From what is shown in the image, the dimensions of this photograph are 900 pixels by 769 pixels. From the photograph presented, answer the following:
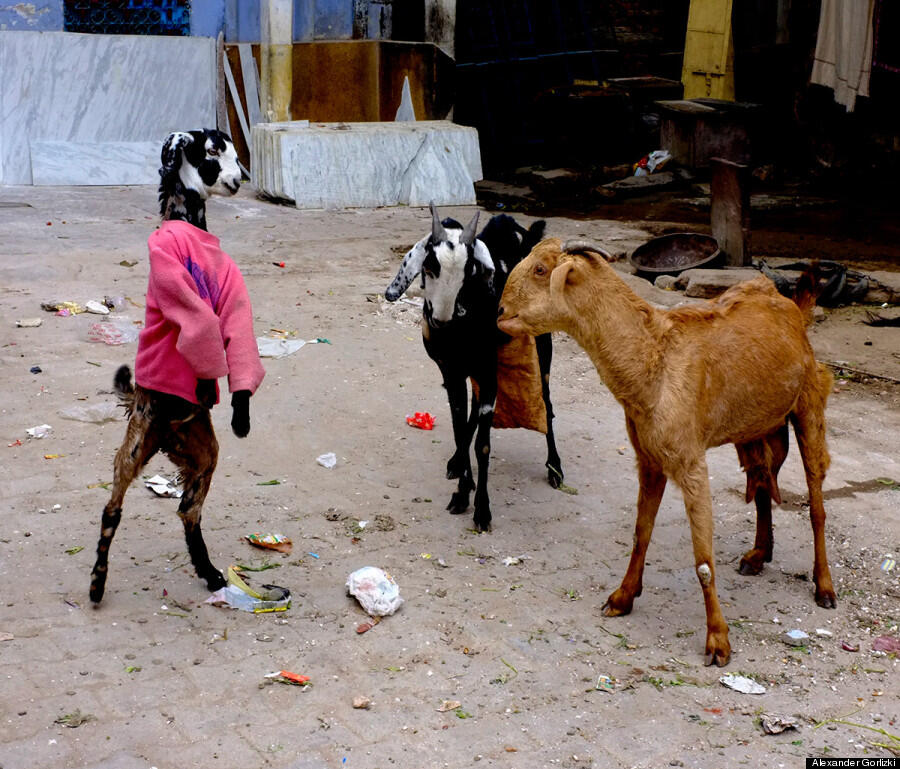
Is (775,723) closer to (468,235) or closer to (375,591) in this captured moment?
(375,591)

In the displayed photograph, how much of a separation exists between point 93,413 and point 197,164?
2.71m

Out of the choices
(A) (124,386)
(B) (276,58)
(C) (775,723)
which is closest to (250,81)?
(B) (276,58)

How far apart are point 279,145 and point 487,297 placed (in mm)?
8635

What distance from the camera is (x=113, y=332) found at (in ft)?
26.7

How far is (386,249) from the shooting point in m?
11.5

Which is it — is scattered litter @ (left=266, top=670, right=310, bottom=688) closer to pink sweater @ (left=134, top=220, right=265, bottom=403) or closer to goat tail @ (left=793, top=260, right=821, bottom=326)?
pink sweater @ (left=134, top=220, right=265, bottom=403)

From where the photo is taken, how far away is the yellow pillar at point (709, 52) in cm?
1873

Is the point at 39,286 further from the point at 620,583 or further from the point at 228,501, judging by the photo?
the point at 620,583

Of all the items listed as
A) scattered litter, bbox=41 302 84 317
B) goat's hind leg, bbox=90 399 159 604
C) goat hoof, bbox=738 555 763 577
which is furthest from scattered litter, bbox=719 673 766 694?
scattered litter, bbox=41 302 84 317

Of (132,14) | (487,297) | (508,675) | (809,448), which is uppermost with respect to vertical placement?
(132,14)

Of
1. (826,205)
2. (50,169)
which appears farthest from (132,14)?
(826,205)

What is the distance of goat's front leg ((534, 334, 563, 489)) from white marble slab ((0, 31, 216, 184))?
10.4 meters

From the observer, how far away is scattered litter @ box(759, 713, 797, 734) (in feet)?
13.0

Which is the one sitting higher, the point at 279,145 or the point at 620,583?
the point at 279,145
